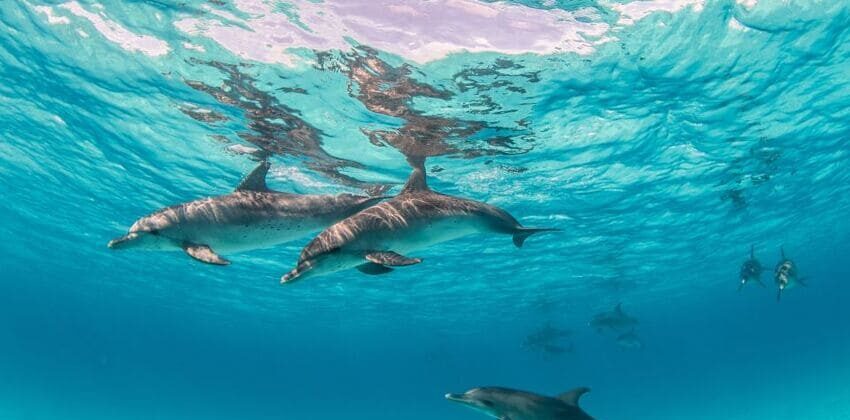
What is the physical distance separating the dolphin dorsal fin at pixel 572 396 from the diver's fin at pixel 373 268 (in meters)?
3.74

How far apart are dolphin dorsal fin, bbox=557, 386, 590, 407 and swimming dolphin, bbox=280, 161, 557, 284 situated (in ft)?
8.32

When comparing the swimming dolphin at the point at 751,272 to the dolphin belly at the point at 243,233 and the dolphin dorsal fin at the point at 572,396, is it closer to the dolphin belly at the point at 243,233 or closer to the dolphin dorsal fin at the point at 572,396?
the dolphin dorsal fin at the point at 572,396

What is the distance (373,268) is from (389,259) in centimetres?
49

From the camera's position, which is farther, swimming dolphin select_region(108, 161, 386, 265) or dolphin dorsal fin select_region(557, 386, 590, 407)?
dolphin dorsal fin select_region(557, 386, 590, 407)

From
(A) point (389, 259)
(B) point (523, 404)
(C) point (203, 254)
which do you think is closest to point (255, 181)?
(C) point (203, 254)

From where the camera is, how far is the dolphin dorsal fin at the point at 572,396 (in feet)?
24.9

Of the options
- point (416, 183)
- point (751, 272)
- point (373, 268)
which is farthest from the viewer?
point (751, 272)

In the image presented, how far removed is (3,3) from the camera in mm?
9188

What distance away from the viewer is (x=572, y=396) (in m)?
7.68

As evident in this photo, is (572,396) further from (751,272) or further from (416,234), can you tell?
(751,272)

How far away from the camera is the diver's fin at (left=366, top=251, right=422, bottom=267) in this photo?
568 centimetres

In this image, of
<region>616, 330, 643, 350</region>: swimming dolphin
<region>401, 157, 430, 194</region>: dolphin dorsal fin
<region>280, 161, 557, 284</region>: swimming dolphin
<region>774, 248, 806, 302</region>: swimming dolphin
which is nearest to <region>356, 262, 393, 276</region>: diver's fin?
<region>280, 161, 557, 284</region>: swimming dolphin

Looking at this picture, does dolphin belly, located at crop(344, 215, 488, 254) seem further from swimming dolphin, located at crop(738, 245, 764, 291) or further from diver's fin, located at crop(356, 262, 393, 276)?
swimming dolphin, located at crop(738, 245, 764, 291)

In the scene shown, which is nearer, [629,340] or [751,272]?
[751,272]
